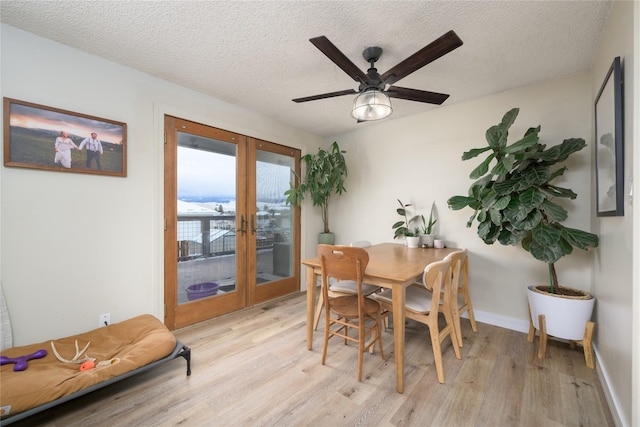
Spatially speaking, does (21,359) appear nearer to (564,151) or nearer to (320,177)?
(320,177)

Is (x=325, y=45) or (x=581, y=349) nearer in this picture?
(x=325, y=45)

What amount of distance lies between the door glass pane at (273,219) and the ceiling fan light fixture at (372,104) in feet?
6.09

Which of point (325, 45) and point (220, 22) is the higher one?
point (220, 22)

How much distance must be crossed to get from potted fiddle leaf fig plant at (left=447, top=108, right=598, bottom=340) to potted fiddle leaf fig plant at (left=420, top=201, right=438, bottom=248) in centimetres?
77

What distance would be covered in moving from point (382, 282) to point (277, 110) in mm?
2524

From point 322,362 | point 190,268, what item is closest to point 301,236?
point 190,268

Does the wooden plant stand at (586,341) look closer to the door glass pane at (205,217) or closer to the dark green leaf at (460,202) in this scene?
the dark green leaf at (460,202)

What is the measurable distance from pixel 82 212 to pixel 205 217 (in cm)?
103

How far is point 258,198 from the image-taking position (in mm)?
3395

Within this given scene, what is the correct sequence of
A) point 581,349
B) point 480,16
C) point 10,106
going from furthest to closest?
point 581,349
point 10,106
point 480,16

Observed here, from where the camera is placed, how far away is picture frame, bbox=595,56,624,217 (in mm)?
1408

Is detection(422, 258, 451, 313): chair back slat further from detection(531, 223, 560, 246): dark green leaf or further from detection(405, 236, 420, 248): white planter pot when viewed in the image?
detection(405, 236, 420, 248): white planter pot

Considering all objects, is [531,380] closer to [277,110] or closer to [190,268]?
[190,268]

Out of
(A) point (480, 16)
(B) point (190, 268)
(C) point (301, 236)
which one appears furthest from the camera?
(C) point (301, 236)
